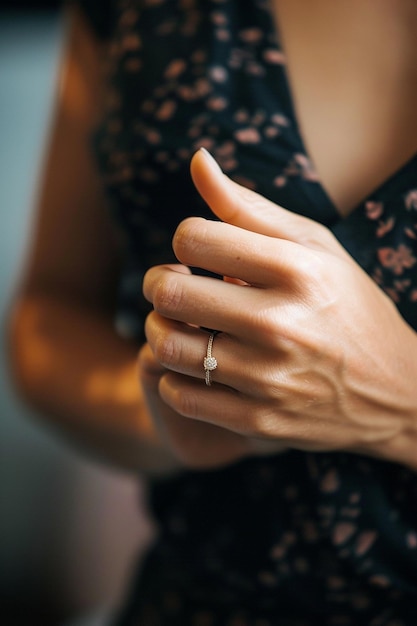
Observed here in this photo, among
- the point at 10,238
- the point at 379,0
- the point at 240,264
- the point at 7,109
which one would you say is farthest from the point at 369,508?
the point at 7,109

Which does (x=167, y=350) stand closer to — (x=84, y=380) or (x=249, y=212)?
(x=249, y=212)

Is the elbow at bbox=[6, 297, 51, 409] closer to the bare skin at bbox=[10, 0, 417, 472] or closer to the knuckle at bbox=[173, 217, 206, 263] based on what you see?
the bare skin at bbox=[10, 0, 417, 472]

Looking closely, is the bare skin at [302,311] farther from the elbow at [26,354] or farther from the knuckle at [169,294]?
the elbow at [26,354]

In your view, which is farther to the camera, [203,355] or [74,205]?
[74,205]

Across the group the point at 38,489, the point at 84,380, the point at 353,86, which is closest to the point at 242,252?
the point at 353,86

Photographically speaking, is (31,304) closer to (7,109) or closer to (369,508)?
(369,508)

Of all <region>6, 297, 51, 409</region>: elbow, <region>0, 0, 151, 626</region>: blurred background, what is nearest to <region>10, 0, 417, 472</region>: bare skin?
<region>6, 297, 51, 409</region>: elbow
